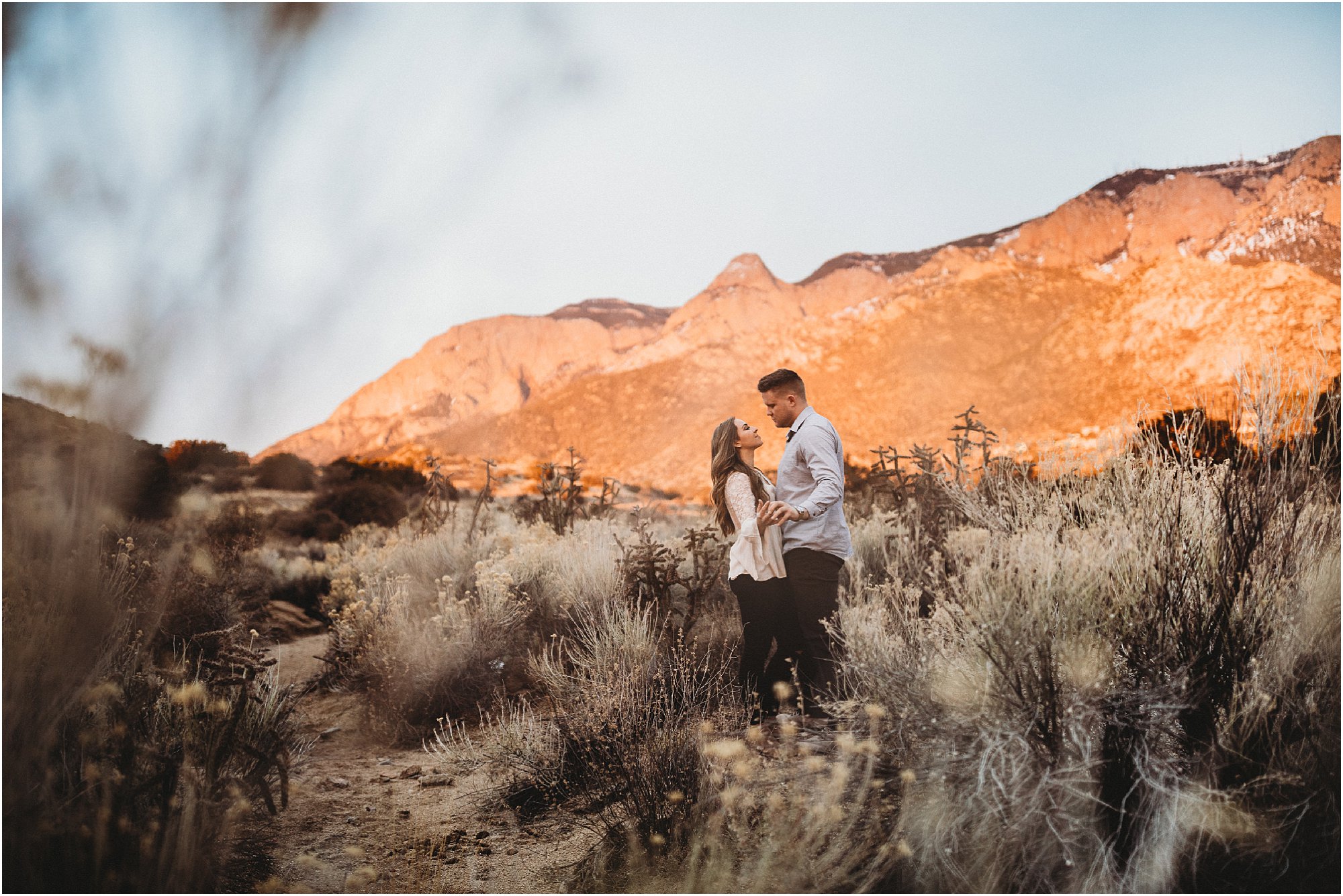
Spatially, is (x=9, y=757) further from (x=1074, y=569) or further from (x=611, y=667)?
(x=1074, y=569)

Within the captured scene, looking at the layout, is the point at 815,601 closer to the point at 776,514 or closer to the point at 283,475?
the point at 776,514

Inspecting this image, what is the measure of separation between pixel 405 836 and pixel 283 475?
64.1 ft

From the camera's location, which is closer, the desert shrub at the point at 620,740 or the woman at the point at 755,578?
the desert shrub at the point at 620,740

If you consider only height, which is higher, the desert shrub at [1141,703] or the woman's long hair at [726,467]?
the woman's long hair at [726,467]

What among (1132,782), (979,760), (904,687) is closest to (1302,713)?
(1132,782)

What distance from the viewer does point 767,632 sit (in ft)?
11.3

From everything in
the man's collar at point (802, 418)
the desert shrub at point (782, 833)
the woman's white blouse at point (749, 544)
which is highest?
the man's collar at point (802, 418)

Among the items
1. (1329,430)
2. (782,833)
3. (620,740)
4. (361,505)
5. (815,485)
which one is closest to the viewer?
(782,833)

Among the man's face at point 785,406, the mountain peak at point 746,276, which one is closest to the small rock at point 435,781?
the man's face at point 785,406

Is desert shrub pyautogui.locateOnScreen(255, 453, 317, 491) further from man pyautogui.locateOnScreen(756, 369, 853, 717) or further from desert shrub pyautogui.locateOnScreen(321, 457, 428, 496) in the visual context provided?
man pyautogui.locateOnScreen(756, 369, 853, 717)

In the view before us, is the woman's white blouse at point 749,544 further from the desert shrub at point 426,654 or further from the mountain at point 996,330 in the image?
the mountain at point 996,330

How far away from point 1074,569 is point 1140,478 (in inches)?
46.7

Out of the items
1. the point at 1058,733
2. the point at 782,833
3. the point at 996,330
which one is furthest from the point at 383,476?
the point at 996,330

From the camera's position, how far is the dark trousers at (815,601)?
339cm
